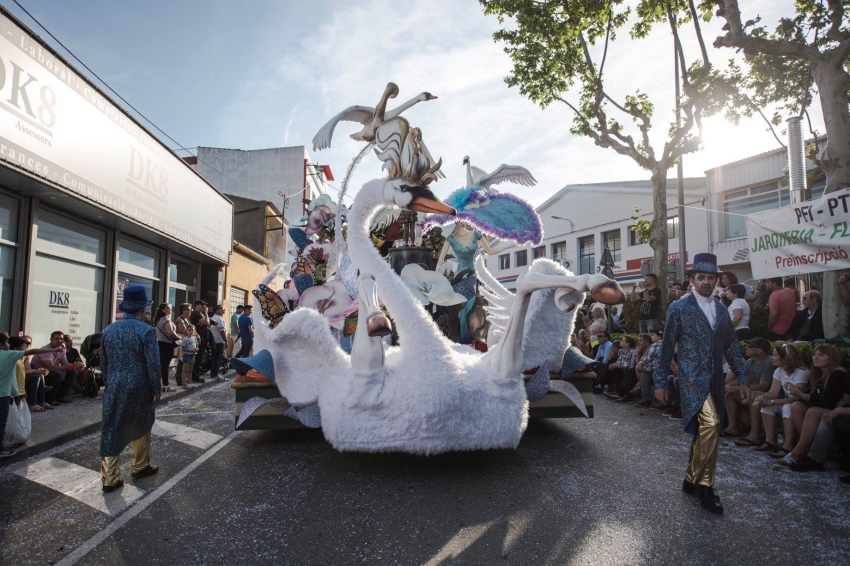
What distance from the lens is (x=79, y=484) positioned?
3.79 meters

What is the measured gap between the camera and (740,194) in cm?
1967

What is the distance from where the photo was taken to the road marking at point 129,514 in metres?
2.57

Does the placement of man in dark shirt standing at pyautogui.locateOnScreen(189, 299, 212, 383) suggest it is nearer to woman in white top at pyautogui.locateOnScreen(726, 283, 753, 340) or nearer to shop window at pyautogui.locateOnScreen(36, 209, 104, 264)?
shop window at pyautogui.locateOnScreen(36, 209, 104, 264)

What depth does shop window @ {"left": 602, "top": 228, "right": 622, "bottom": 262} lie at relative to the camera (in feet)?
85.5

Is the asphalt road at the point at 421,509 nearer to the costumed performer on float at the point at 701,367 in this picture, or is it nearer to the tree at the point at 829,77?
the costumed performer on float at the point at 701,367

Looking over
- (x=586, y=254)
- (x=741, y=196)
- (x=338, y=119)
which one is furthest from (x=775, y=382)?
(x=586, y=254)

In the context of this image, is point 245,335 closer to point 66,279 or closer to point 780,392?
point 66,279

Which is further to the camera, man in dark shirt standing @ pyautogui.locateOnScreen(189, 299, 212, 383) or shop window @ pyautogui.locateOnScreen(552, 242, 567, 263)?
shop window @ pyautogui.locateOnScreen(552, 242, 567, 263)

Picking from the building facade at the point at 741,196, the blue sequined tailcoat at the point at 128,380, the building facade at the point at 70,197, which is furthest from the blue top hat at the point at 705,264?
the building facade at the point at 741,196

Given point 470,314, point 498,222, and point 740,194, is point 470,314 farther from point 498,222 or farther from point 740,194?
point 740,194

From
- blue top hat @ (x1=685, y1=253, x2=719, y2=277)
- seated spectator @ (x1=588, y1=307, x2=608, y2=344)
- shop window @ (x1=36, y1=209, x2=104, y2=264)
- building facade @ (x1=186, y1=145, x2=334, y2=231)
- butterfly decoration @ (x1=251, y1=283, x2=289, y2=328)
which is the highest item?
building facade @ (x1=186, y1=145, x2=334, y2=231)

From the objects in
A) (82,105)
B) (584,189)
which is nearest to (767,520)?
(82,105)

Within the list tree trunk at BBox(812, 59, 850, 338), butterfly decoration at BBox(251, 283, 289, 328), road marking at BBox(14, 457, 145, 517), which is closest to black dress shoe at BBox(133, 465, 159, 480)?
road marking at BBox(14, 457, 145, 517)

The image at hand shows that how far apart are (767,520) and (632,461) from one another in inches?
50.3
